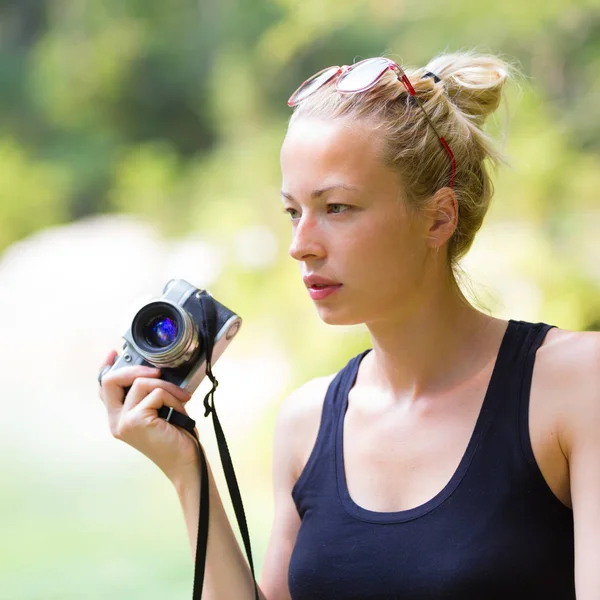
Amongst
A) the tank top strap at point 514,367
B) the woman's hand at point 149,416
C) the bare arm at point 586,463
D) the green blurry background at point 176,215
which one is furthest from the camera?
the green blurry background at point 176,215

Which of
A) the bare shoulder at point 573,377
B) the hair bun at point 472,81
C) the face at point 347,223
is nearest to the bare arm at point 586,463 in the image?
the bare shoulder at point 573,377

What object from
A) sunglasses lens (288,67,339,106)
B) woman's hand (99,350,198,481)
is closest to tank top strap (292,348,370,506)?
woman's hand (99,350,198,481)

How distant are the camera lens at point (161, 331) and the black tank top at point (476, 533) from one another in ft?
0.94

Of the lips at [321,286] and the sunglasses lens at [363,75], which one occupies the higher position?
the sunglasses lens at [363,75]

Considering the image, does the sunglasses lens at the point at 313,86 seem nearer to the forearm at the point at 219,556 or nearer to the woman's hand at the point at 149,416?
the woman's hand at the point at 149,416

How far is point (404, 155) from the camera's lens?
4.07ft

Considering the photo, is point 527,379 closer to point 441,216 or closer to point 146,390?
point 441,216

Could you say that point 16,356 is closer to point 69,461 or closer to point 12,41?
point 69,461

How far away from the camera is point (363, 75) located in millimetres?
1286

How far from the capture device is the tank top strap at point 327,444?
4.24 ft

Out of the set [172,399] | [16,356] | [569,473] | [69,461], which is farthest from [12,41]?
[569,473]

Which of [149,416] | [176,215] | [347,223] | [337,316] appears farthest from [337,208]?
[176,215]

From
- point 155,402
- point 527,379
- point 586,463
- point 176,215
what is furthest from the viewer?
point 176,215

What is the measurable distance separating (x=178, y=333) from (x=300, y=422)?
23 cm
